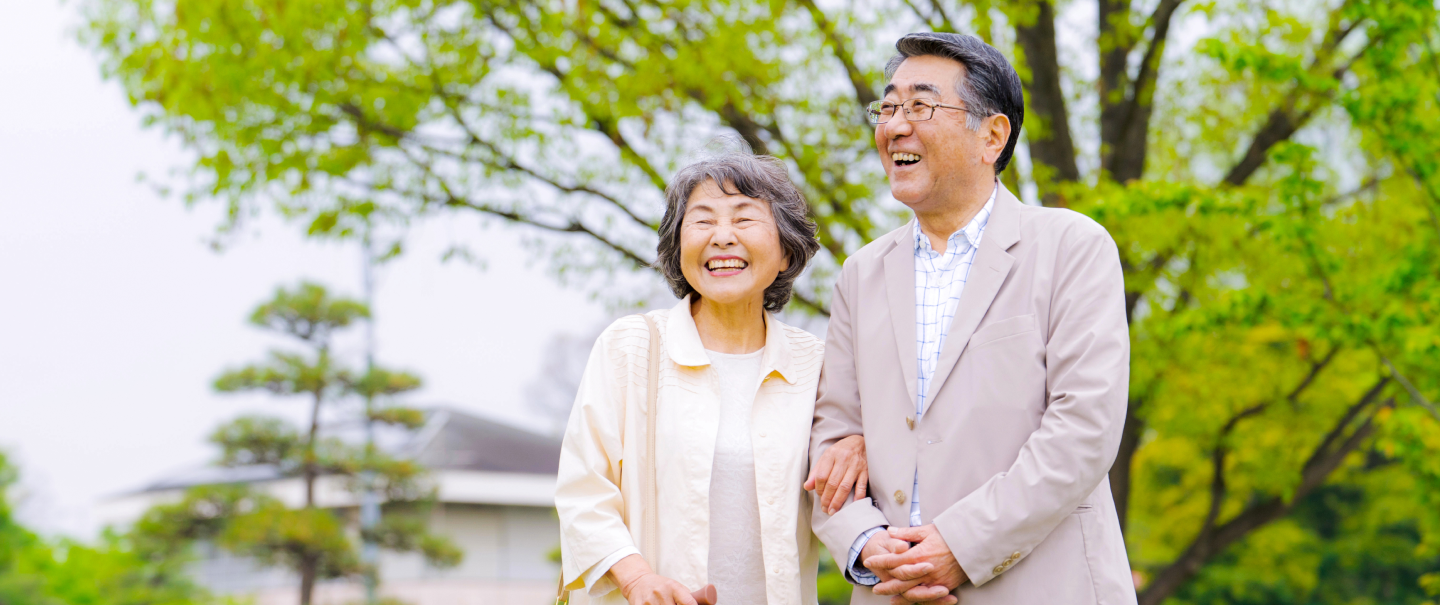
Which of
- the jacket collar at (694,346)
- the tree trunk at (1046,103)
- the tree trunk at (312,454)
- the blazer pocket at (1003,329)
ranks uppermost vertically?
the tree trunk at (1046,103)

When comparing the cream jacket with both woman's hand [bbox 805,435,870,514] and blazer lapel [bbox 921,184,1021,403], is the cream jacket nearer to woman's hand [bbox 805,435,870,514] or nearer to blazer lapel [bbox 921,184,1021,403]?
woman's hand [bbox 805,435,870,514]

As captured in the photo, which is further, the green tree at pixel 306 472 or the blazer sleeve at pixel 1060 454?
the green tree at pixel 306 472

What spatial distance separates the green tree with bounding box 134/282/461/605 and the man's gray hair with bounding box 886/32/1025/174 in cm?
1022

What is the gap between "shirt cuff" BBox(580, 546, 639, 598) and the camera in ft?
7.20

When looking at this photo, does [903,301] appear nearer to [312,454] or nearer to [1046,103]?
[1046,103]

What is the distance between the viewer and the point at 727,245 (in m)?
2.37

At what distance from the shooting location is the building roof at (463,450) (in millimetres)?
20641

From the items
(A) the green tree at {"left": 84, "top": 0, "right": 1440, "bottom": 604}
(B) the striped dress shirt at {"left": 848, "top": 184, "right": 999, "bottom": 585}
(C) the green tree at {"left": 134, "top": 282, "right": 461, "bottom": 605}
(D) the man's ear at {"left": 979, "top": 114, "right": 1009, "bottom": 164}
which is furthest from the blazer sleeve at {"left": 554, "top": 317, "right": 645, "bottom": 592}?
(C) the green tree at {"left": 134, "top": 282, "right": 461, "bottom": 605}

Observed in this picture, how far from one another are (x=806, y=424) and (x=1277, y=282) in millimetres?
5049

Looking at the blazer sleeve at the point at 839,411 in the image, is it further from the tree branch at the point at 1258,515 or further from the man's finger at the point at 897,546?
the tree branch at the point at 1258,515

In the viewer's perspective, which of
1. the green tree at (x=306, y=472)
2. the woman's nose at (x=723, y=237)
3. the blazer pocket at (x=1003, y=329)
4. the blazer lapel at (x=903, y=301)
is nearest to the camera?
the blazer pocket at (x=1003, y=329)

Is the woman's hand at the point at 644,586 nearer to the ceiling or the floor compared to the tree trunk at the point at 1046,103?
nearer to the floor

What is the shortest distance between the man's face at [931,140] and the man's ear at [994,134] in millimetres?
16

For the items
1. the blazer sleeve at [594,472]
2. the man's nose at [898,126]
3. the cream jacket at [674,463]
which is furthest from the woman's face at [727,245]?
the man's nose at [898,126]
